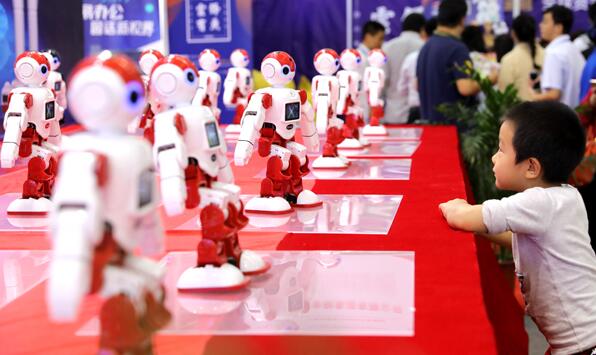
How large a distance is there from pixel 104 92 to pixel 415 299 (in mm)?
870

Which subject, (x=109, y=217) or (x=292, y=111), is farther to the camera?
(x=292, y=111)

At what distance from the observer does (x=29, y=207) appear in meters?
2.98

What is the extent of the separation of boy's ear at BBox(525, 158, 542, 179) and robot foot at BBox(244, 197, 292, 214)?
0.94 m

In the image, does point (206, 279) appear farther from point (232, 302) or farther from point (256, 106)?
point (256, 106)

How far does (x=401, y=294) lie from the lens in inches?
74.7

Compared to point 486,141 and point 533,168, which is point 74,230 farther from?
point 486,141

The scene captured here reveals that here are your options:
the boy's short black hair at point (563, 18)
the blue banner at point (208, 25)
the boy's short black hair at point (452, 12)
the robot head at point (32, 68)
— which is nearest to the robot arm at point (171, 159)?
the robot head at point (32, 68)

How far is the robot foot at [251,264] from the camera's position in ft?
6.72

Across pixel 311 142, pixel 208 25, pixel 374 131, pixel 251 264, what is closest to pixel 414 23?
pixel 208 25

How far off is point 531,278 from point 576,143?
363 mm

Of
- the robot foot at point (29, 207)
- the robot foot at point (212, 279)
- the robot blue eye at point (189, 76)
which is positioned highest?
the robot blue eye at point (189, 76)

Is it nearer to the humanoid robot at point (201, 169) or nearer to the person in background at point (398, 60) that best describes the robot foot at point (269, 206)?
the humanoid robot at point (201, 169)

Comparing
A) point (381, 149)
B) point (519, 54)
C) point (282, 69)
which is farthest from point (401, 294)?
point (519, 54)

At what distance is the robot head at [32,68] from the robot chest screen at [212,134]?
1.21m
